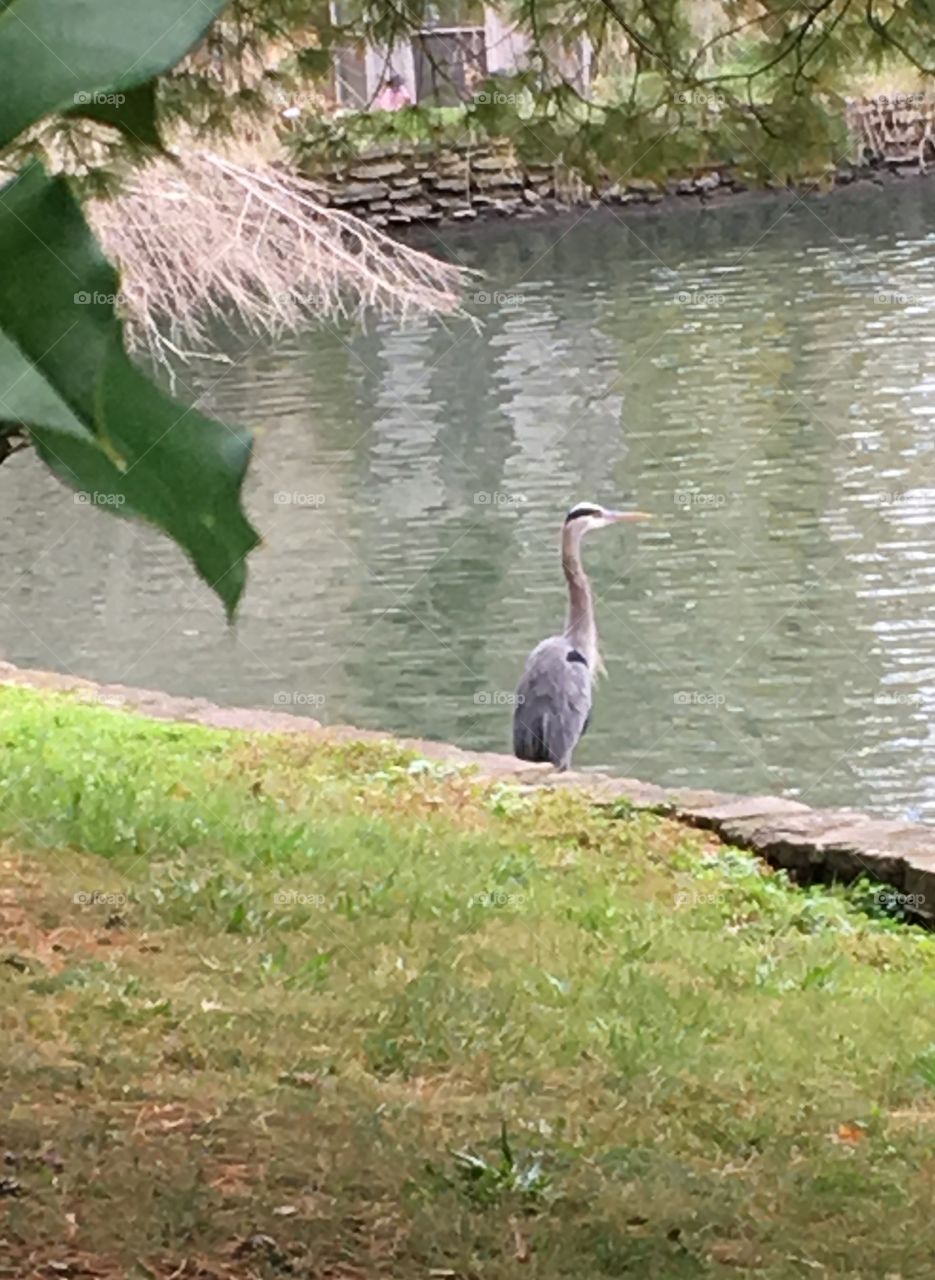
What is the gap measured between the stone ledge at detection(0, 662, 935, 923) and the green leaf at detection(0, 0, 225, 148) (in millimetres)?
4394

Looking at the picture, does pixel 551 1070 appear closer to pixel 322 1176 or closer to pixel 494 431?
pixel 322 1176

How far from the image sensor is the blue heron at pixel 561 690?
625 cm

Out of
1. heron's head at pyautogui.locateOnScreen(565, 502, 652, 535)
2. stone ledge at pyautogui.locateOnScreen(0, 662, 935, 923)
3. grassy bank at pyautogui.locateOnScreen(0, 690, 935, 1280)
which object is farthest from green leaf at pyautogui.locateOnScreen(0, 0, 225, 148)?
heron's head at pyautogui.locateOnScreen(565, 502, 652, 535)

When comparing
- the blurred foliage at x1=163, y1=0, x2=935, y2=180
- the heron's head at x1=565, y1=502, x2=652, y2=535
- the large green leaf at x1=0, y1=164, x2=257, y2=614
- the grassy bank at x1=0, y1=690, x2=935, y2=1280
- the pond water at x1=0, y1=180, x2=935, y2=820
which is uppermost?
the large green leaf at x1=0, y1=164, x2=257, y2=614

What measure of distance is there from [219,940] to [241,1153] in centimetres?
112

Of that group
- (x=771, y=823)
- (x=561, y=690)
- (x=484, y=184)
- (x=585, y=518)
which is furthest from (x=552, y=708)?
Answer: (x=484, y=184)

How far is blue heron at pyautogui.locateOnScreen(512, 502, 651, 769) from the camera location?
625 centimetres

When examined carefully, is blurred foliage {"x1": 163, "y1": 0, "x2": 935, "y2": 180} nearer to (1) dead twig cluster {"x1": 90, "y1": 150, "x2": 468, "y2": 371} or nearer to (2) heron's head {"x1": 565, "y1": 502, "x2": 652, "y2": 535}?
(2) heron's head {"x1": 565, "y1": 502, "x2": 652, "y2": 535}

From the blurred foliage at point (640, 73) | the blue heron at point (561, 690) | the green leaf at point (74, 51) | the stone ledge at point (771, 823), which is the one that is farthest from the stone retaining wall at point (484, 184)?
the green leaf at point (74, 51)

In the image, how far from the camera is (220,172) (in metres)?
10.6

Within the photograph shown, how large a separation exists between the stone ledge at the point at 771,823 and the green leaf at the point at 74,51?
14.4 ft

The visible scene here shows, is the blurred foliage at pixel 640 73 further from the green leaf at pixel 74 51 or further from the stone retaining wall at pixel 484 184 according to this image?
the stone retaining wall at pixel 484 184

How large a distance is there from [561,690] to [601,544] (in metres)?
3.86

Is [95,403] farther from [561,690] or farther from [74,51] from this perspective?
[561,690]
